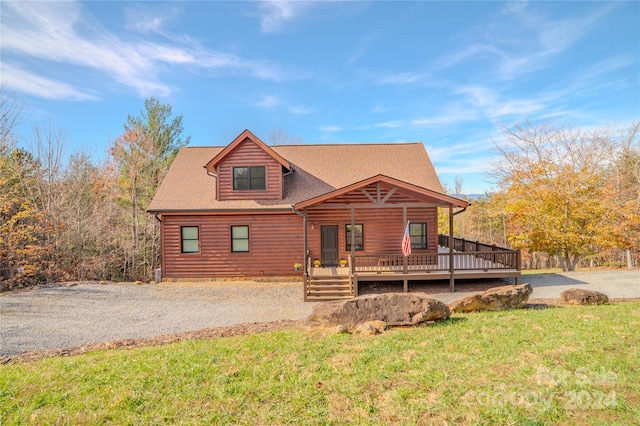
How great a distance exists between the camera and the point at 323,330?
7.28m

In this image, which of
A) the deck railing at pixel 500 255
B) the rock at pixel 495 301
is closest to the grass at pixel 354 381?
the rock at pixel 495 301

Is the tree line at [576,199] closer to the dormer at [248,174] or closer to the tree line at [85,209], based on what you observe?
the dormer at [248,174]

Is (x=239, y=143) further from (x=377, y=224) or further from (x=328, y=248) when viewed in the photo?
(x=377, y=224)

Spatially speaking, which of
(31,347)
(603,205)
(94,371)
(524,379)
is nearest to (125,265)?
(31,347)

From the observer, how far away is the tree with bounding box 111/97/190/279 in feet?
71.7

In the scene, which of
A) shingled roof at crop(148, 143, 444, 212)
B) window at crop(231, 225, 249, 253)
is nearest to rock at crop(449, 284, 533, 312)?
shingled roof at crop(148, 143, 444, 212)

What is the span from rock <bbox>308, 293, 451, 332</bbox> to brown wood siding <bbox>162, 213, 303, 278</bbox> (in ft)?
24.8

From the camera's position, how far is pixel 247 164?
Answer: 15.6 meters

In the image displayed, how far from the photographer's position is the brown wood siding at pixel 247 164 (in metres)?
15.5

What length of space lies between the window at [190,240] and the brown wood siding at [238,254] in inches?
8.7

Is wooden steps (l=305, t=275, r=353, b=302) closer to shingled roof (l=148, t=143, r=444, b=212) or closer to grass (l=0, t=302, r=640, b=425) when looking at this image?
shingled roof (l=148, t=143, r=444, b=212)

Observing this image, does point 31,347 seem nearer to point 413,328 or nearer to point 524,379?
point 413,328

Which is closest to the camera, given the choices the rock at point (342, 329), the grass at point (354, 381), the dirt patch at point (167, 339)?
the grass at point (354, 381)

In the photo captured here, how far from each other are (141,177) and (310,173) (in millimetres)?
13876
